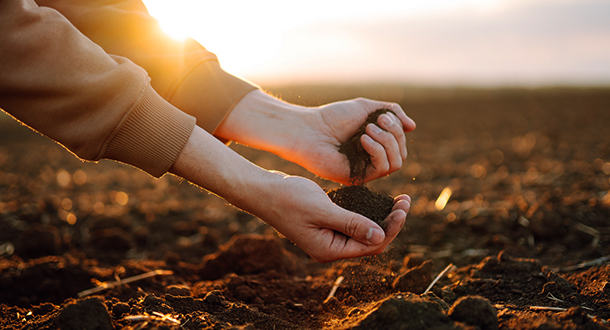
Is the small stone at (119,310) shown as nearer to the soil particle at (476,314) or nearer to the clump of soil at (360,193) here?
the clump of soil at (360,193)

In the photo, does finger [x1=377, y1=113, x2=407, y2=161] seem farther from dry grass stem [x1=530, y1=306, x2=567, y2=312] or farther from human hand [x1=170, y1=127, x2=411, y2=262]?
dry grass stem [x1=530, y1=306, x2=567, y2=312]

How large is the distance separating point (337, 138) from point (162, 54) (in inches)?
47.3

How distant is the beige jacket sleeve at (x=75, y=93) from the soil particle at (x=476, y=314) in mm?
1353

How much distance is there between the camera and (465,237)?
128 inches

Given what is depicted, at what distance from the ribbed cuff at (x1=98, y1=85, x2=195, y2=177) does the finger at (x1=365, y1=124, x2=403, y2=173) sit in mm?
1026

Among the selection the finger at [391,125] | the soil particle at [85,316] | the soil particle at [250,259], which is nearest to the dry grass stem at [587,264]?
the finger at [391,125]

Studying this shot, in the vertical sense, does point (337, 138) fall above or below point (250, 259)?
above

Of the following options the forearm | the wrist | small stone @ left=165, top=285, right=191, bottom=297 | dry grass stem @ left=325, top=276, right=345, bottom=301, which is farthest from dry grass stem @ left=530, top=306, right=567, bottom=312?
small stone @ left=165, top=285, right=191, bottom=297

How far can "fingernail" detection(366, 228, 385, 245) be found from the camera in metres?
1.83

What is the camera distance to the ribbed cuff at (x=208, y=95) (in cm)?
243

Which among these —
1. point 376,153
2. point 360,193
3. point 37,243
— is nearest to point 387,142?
point 376,153

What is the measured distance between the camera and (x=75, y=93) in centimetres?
163

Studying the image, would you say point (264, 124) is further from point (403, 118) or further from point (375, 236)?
point (375, 236)

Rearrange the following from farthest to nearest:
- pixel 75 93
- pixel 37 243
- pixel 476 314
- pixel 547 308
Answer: pixel 37 243 → pixel 547 308 → pixel 75 93 → pixel 476 314
